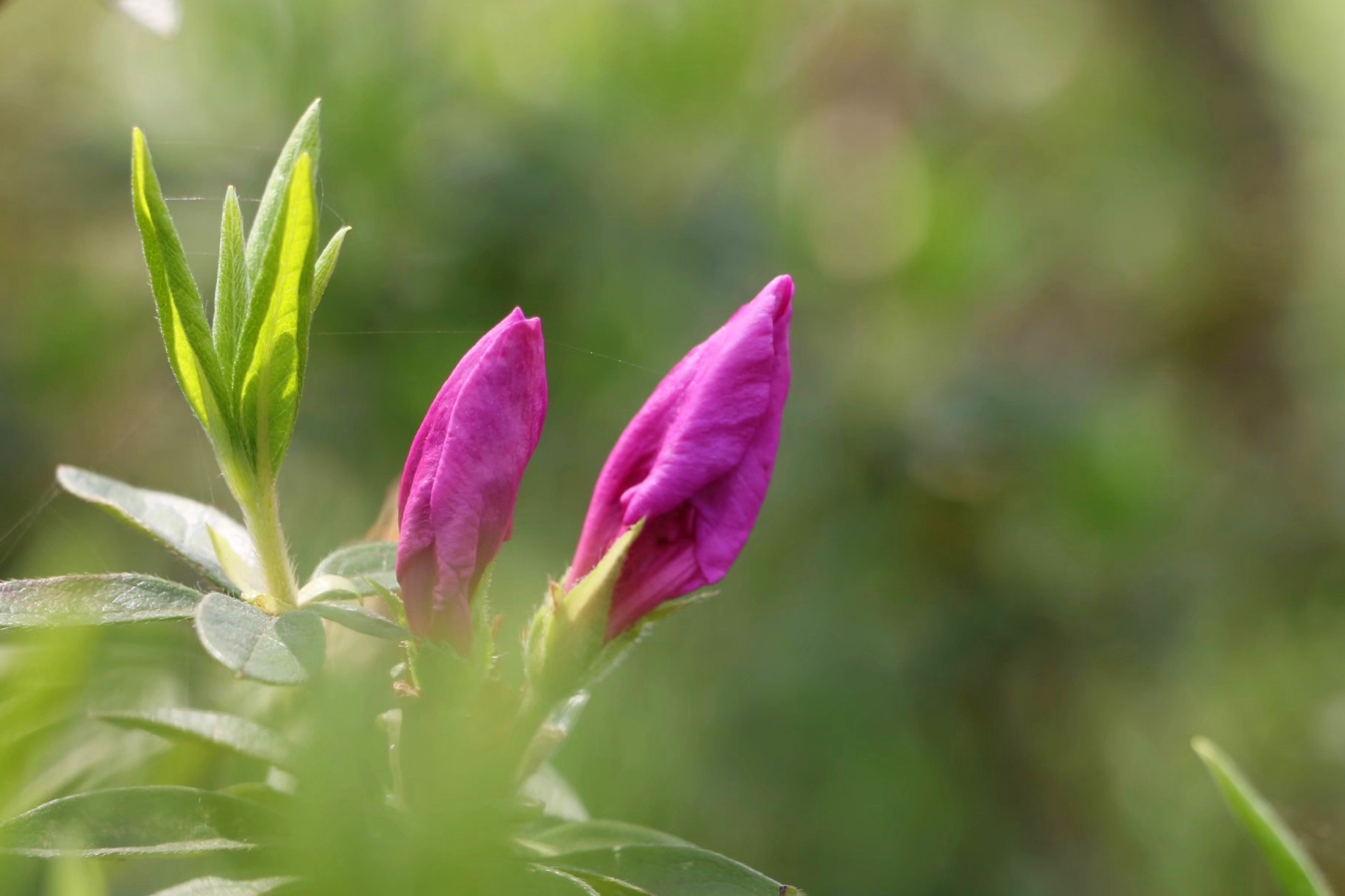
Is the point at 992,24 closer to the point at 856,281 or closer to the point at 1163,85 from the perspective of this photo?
the point at 1163,85

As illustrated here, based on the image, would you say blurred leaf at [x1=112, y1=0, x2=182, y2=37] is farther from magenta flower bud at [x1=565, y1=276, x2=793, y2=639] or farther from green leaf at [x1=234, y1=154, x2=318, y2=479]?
magenta flower bud at [x1=565, y1=276, x2=793, y2=639]

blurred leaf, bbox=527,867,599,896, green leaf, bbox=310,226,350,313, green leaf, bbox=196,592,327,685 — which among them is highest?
green leaf, bbox=310,226,350,313

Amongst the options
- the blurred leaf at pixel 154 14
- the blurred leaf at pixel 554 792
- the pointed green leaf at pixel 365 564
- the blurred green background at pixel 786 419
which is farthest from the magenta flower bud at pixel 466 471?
the blurred green background at pixel 786 419

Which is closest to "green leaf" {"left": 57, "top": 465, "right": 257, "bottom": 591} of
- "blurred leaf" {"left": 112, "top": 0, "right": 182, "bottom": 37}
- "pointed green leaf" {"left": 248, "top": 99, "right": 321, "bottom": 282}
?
"pointed green leaf" {"left": 248, "top": 99, "right": 321, "bottom": 282}

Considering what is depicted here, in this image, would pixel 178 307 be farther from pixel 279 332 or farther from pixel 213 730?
pixel 213 730

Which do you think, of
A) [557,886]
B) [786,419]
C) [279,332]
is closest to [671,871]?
[557,886]

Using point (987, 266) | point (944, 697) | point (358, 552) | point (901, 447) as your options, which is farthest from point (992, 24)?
point (358, 552)
